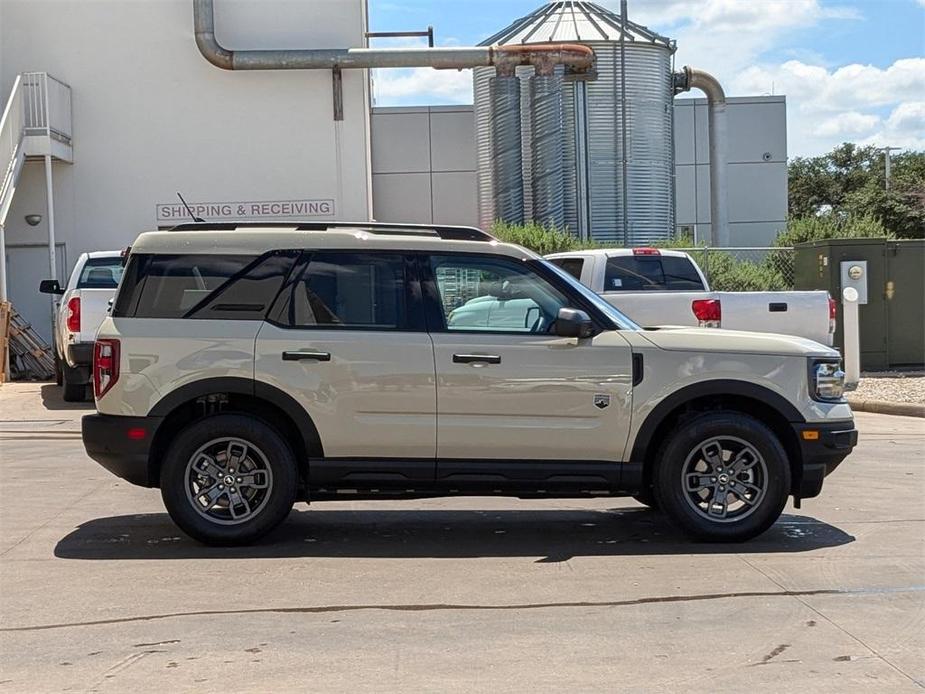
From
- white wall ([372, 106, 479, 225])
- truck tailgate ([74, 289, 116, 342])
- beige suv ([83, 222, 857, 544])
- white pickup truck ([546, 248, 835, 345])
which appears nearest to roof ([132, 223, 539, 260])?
beige suv ([83, 222, 857, 544])

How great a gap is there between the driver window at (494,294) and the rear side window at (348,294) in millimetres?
277

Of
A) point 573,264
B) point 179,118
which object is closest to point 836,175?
point 179,118

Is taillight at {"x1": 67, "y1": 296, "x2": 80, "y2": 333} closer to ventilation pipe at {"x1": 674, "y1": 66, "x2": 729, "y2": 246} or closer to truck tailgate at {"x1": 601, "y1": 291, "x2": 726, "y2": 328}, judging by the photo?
truck tailgate at {"x1": 601, "y1": 291, "x2": 726, "y2": 328}

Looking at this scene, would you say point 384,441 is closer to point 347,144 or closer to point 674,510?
point 674,510

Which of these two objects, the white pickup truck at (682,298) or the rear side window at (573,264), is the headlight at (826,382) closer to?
the white pickup truck at (682,298)

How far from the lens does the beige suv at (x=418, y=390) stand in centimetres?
698

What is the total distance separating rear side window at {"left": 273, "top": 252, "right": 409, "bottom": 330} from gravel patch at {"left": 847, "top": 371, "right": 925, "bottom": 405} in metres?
9.57

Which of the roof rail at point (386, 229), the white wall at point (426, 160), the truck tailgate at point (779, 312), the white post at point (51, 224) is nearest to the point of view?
the roof rail at point (386, 229)

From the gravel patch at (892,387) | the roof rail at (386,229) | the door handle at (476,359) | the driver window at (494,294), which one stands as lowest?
the gravel patch at (892,387)

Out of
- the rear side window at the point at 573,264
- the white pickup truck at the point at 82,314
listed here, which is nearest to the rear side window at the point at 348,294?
the rear side window at the point at 573,264

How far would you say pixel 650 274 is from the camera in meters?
13.8

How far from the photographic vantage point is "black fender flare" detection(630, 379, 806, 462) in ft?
23.0

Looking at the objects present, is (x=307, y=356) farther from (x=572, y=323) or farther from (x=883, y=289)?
(x=883, y=289)

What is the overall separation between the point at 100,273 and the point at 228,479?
9135 millimetres
